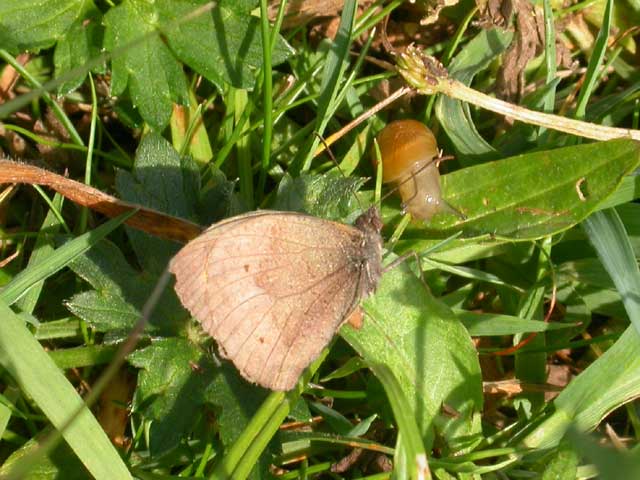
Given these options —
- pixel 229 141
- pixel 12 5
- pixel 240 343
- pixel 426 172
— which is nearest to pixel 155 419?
pixel 240 343

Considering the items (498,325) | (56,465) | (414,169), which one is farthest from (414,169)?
(56,465)

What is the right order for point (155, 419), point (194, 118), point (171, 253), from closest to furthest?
1. point (155, 419)
2. point (171, 253)
3. point (194, 118)

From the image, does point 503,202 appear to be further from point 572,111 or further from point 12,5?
point 12,5

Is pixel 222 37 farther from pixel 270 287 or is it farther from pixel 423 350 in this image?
pixel 423 350

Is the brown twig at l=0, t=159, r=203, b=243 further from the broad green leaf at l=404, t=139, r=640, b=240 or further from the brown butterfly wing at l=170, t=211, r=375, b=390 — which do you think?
the broad green leaf at l=404, t=139, r=640, b=240

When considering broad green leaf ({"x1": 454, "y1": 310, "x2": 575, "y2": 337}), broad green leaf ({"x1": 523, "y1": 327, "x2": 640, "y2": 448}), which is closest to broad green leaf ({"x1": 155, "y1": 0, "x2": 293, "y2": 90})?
broad green leaf ({"x1": 454, "y1": 310, "x2": 575, "y2": 337})

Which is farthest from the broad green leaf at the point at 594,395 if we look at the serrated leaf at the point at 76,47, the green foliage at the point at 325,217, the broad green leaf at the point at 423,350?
the serrated leaf at the point at 76,47
